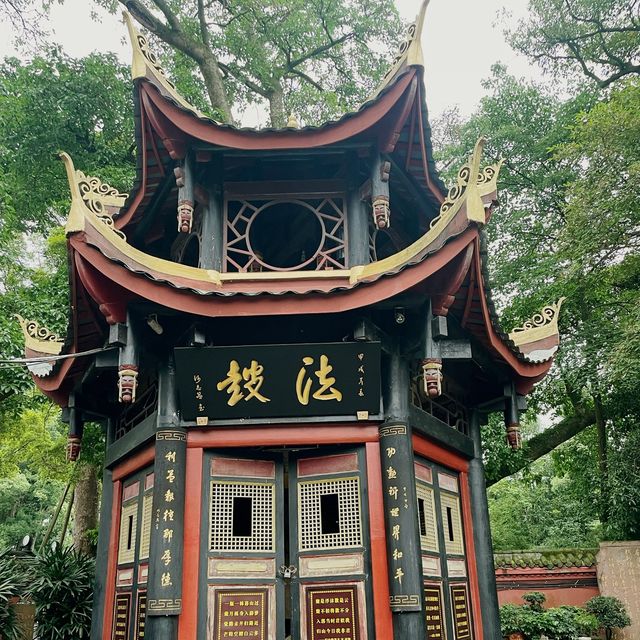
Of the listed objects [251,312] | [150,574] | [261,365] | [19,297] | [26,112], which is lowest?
[150,574]

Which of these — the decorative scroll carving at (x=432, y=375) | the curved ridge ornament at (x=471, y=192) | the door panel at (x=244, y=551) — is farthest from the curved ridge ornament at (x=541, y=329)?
the door panel at (x=244, y=551)

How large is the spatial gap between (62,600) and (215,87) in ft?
42.6

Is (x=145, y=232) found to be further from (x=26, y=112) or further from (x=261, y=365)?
(x=26, y=112)

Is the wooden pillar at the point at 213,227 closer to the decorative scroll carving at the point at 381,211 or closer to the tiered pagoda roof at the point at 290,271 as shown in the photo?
the tiered pagoda roof at the point at 290,271

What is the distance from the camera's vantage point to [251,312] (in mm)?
6531

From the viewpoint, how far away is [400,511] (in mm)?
6324

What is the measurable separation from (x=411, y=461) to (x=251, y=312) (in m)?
2.23

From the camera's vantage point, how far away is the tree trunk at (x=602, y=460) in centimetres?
1622

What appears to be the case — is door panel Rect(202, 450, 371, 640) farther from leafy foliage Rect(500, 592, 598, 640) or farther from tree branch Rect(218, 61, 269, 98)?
tree branch Rect(218, 61, 269, 98)

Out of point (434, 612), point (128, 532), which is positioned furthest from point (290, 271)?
point (434, 612)

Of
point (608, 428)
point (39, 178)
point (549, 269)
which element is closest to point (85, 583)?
point (39, 178)

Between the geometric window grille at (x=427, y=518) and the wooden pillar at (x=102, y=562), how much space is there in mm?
3916

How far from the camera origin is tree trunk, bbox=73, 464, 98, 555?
615 inches

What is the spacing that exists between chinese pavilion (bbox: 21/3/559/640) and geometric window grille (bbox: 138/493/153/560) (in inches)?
1.8
